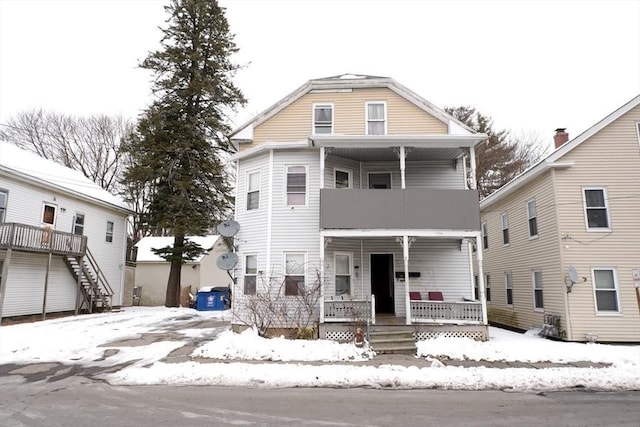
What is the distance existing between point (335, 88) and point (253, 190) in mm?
5236

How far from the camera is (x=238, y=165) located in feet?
50.4

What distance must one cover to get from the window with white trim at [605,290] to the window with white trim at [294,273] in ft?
31.5

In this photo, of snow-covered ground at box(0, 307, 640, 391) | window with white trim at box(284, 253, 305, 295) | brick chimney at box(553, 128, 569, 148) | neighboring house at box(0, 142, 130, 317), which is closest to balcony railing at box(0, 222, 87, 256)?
neighboring house at box(0, 142, 130, 317)

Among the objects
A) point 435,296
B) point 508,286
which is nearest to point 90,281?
point 435,296

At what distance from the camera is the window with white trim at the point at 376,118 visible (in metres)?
15.1

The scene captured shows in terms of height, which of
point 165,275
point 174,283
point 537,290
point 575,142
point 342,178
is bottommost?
point 537,290

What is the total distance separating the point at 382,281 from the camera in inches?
585

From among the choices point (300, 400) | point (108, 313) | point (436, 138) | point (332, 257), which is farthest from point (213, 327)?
point (436, 138)

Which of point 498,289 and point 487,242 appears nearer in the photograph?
point 498,289

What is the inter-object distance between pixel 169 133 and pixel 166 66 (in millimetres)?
3998

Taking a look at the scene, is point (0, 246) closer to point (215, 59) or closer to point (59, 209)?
point (59, 209)

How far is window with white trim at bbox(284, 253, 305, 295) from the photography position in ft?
43.2

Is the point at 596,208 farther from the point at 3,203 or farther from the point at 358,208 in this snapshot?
the point at 3,203

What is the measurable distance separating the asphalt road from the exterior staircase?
44.4 feet
